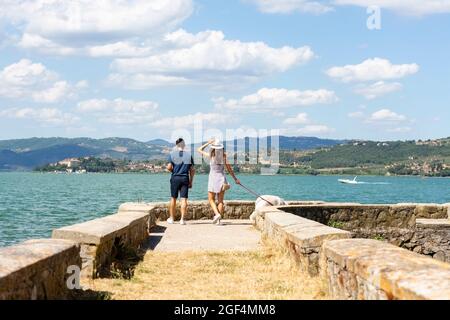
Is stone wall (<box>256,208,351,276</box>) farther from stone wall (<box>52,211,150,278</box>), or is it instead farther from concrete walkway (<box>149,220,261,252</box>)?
stone wall (<box>52,211,150,278</box>)

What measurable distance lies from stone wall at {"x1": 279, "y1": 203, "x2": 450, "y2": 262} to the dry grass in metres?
4.13

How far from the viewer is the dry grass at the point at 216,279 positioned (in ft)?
22.2

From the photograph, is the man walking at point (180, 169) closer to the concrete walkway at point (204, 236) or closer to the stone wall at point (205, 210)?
the concrete walkway at point (204, 236)

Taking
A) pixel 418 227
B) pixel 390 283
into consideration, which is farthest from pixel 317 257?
pixel 418 227

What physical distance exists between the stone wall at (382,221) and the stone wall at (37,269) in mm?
8052

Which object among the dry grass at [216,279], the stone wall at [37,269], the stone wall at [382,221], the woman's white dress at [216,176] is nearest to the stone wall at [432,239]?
the stone wall at [382,221]

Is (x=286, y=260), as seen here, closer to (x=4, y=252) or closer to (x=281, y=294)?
(x=281, y=294)

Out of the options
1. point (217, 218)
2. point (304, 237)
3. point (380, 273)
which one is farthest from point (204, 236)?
point (380, 273)

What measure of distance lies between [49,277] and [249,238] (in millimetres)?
6867

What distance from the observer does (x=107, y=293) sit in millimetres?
6762

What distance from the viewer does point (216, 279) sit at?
789 centimetres

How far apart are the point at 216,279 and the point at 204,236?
15.3ft

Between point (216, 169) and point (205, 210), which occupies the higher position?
point (216, 169)

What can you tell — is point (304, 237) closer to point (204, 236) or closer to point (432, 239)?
point (204, 236)
